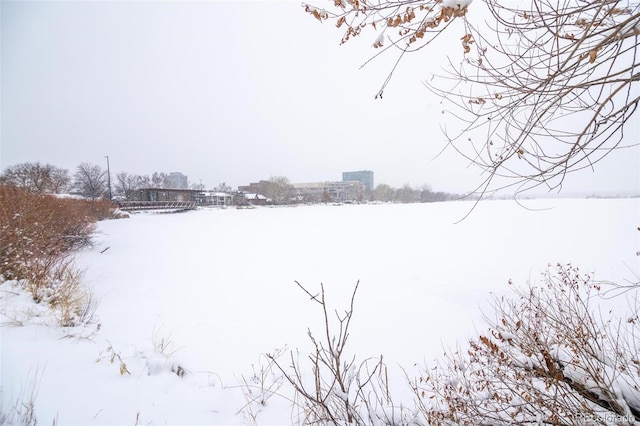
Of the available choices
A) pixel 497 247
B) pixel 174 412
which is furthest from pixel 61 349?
pixel 497 247

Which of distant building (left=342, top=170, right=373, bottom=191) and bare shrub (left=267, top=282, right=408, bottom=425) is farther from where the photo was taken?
distant building (left=342, top=170, right=373, bottom=191)

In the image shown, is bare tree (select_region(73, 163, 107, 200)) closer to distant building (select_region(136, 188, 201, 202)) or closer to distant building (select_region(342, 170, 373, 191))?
distant building (select_region(136, 188, 201, 202))

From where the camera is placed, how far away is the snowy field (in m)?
3.08

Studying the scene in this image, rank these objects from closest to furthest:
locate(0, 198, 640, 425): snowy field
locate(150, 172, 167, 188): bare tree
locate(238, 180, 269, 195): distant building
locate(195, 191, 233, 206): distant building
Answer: locate(0, 198, 640, 425): snowy field, locate(195, 191, 233, 206): distant building, locate(150, 172, 167, 188): bare tree, locate(238, 180, 269, 195): distant building

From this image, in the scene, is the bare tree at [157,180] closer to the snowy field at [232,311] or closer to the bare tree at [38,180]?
the bare tree at [38,180]

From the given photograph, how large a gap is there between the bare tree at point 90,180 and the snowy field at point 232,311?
42600 millimetres

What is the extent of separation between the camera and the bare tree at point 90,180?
4762 centimetres

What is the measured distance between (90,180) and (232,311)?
190 ft

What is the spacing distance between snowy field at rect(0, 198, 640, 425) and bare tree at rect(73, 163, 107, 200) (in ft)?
140

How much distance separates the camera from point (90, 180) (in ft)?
156

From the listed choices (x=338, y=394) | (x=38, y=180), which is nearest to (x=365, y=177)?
(x=38, y=180)

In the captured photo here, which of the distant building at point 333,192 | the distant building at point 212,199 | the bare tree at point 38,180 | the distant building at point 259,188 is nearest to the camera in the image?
the bare tree at point 38,180

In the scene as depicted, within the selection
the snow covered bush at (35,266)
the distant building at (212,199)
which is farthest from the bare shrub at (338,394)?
the distant building at (212,199)

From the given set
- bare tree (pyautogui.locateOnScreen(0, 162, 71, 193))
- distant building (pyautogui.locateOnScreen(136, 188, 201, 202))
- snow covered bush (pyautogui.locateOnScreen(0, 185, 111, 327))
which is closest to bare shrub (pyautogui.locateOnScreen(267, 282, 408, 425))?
snow covered bush (pyautogui.locateOnScreen(0, 185, 111, 327))
